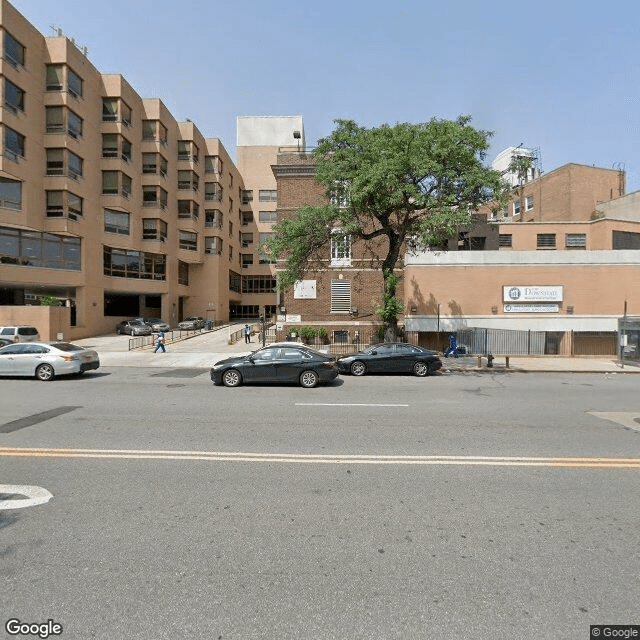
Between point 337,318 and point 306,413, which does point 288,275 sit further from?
point 306,413

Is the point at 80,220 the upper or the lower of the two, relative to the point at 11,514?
upper

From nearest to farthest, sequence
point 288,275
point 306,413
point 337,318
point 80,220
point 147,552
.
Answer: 1. point 147,552
2. point 306,413
3. point 288,275
4. point 337,318
5. point 80,220

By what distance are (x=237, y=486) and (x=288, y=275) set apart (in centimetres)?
1460

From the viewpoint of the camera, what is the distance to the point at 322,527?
3809 mm

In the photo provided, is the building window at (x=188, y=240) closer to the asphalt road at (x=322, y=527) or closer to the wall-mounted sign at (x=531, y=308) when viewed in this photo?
the wall-mounted sign at (x=531, y=308)

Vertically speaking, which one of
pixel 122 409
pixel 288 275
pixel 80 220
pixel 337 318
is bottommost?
pixel 122 409

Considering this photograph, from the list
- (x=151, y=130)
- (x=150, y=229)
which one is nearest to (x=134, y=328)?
(x=150, y=229)

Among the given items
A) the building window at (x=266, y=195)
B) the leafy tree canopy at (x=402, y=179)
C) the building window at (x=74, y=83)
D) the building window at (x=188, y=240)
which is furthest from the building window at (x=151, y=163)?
the leafy tree canopy at (x=402, y=179)

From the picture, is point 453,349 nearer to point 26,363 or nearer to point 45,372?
point 45,372

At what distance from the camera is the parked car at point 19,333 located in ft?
69.9

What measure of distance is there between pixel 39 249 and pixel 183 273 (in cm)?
1714

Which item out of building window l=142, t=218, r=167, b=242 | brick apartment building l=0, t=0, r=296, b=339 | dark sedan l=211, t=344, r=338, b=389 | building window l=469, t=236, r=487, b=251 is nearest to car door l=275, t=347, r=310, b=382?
dark sedan l=211, t=344, r=338, b=389

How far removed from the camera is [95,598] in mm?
2840

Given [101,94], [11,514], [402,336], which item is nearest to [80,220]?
A: [101,94]
